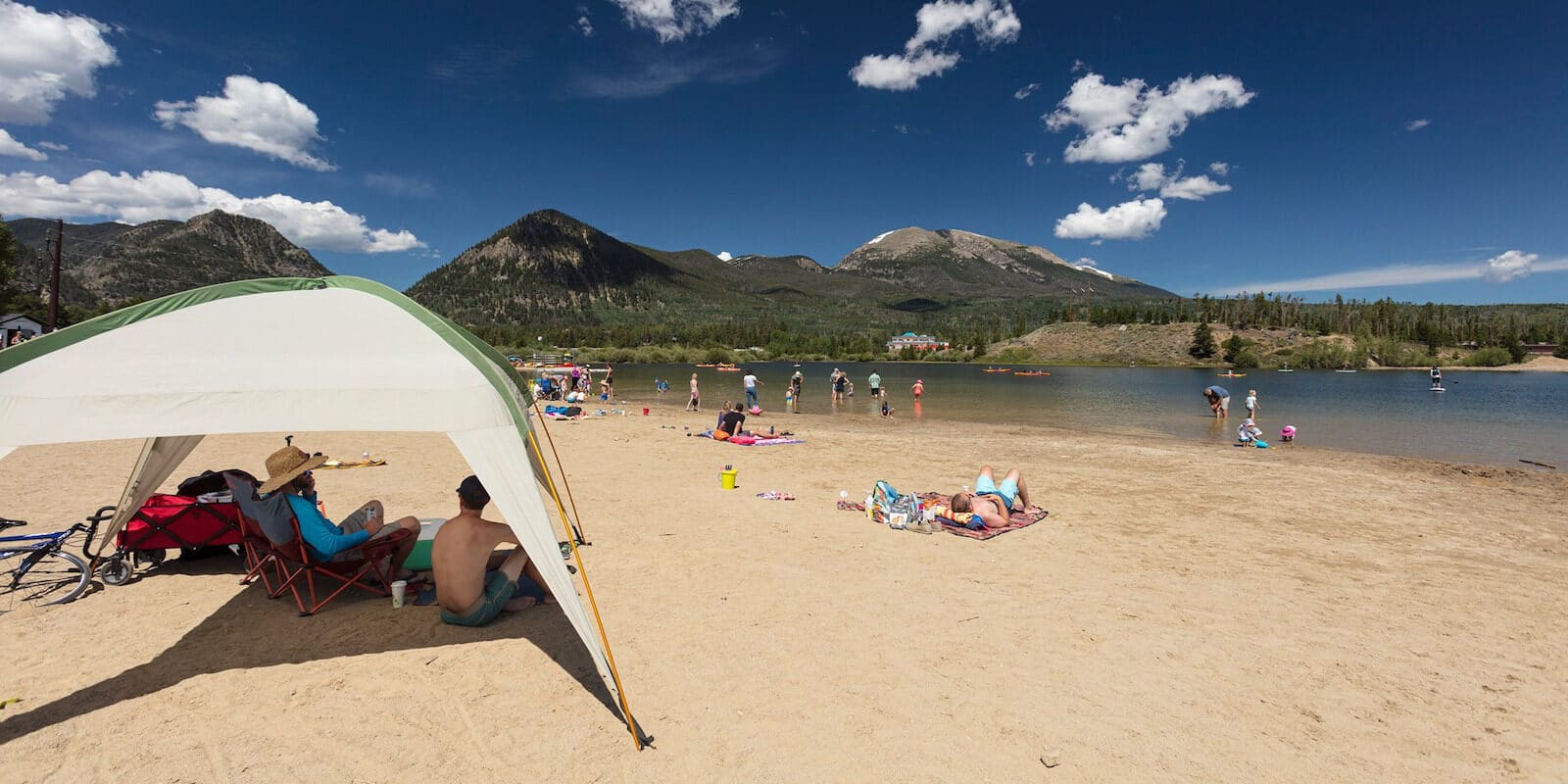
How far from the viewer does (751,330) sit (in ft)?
506

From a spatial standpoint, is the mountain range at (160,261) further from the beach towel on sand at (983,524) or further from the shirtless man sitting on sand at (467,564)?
the beach towel on sand at (983,524)

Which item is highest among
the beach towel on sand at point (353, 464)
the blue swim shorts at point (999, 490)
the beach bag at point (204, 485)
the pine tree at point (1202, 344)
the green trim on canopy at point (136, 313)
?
the pine tree at point (1202, 344)

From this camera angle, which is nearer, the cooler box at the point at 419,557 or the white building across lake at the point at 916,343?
the cooler box at the point at 419,557

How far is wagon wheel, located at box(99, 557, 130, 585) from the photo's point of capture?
235 inches

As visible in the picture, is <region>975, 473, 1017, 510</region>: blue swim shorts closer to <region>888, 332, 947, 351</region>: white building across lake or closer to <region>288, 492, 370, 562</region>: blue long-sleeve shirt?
<region>288, 492, 370, 562</region>: blue long-sleeve shirt

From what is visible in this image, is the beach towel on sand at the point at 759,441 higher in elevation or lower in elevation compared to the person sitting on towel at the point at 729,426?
lower

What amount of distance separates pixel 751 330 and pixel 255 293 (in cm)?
14955

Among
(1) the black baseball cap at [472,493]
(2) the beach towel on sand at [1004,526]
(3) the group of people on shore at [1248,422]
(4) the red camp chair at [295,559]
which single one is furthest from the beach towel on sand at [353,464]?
(3) the group of people on shore at [1248,422]

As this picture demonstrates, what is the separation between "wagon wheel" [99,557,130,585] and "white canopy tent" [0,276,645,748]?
284cm

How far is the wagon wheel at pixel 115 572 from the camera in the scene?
5.96 metres

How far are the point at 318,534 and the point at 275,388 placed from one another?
5.88ft

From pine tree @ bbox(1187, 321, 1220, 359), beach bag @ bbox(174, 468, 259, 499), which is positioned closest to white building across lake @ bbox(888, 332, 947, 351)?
pine tree @ bbox(1187, 321, 1220, 359)

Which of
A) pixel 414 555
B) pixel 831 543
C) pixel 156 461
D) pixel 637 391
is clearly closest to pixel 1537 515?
pixel 831 543

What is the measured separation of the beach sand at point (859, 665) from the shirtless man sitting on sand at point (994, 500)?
1.18ft
